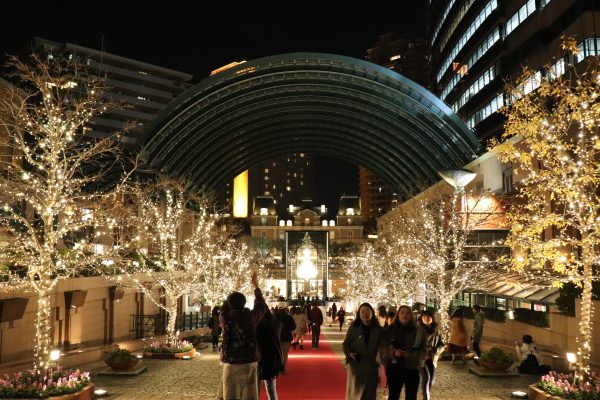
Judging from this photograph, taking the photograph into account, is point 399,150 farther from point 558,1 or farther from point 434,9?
point 558,1

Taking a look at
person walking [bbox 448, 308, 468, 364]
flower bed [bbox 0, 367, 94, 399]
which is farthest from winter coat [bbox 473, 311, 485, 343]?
flower bed [bbox 0, 367, 94, 399]

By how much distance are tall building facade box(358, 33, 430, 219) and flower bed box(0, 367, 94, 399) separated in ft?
473

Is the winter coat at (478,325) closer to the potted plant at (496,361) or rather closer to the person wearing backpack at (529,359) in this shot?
the person wearing backpack at (529,359)

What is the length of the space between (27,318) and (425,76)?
507 ft

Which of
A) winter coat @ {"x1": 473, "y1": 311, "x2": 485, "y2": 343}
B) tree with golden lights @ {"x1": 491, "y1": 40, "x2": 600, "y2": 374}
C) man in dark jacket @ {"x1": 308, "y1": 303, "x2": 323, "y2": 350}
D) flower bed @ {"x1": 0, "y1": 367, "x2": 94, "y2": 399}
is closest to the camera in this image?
Result: flower bed @ {"x1": 0, "y1": 367, "x2": 94, "y2": 399}

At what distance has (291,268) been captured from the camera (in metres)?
92.7

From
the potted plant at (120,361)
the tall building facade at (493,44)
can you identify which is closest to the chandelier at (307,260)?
the tall building facade at (493,44)

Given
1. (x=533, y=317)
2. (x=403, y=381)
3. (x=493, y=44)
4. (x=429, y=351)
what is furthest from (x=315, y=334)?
(x=493, y=44)

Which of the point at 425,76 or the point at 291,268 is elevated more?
the point at 425,76

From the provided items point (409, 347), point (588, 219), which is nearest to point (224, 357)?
point (409, 347)

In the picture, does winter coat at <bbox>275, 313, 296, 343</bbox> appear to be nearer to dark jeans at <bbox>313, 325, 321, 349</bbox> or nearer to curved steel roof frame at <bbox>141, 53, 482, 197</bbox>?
dark jeans at <bbox>313, 325, 321, 349</bbox>

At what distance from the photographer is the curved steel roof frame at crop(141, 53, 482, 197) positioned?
56.0 m

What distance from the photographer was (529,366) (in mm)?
16406

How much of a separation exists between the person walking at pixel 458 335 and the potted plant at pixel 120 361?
28.8 ft
